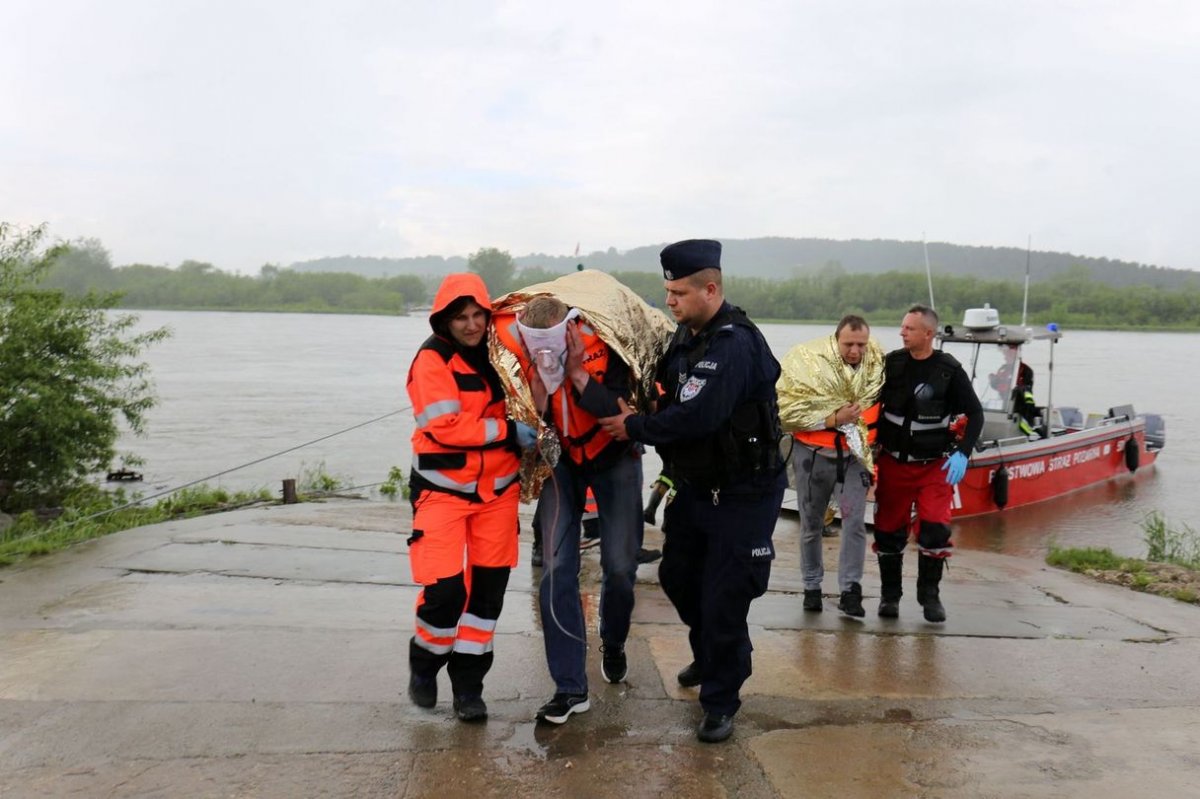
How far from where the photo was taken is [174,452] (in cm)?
2039

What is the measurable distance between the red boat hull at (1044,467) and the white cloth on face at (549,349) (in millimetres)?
8979

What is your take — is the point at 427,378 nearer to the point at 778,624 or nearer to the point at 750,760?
the point at 750,760

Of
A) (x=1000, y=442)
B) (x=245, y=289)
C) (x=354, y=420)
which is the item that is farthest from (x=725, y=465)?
(x=245, y=289)

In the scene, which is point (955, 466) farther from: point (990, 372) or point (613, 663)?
point (990, 372)

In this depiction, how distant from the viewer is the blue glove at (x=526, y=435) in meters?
3.68

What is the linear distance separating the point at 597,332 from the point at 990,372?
11238 mm

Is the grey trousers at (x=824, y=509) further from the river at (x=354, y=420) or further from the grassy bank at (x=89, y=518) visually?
the river at (x=354, y=420)

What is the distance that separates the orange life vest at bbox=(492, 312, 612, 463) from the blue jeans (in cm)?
9

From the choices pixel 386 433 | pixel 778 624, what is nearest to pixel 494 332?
pixel 778 624

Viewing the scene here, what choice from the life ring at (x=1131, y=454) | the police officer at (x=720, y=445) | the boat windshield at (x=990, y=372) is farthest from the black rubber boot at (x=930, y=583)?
the life ring at (x=1131, y=454)

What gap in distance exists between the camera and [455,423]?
364 centimetres

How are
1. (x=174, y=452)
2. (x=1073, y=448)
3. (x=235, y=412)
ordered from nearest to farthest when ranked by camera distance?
(x=1073, y=448) < (x=174, y=452) < (x=235, y=412)

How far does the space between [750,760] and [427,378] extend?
1.81 m

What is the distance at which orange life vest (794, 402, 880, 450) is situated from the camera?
214 inches
